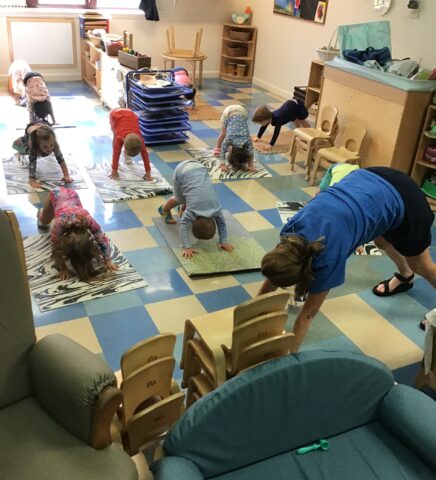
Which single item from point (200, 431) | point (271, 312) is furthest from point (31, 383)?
point (271, 312)

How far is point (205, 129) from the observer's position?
5855 millimetres

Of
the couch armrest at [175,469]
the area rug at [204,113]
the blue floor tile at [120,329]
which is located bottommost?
the blue floor tile at [120,329]

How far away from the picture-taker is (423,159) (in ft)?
14.2

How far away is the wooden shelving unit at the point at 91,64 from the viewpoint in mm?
6474

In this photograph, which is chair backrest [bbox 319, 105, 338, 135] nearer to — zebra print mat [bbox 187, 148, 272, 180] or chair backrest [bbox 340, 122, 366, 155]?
chair backrest [bbox 340, 122, 366, 155]

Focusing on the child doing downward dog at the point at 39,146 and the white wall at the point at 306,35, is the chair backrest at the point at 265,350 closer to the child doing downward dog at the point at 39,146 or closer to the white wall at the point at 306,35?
the child doing downward dog at the point at 39,146

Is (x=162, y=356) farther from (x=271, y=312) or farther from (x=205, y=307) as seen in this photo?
(x=205, y=307)

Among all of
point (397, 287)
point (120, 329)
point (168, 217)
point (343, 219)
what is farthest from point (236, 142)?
point (343, 219)

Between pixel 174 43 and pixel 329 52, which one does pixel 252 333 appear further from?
pixel 174 43

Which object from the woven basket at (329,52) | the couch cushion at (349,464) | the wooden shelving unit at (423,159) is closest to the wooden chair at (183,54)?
the woven basket at (329,52)

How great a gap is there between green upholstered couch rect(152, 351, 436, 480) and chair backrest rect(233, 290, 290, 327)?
19 cm

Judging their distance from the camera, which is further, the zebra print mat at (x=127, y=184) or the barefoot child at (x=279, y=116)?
the barefoot child at (x=279, y=116)

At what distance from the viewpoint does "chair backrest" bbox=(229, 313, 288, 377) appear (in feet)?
6.07

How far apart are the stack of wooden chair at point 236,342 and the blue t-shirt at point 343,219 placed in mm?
299
